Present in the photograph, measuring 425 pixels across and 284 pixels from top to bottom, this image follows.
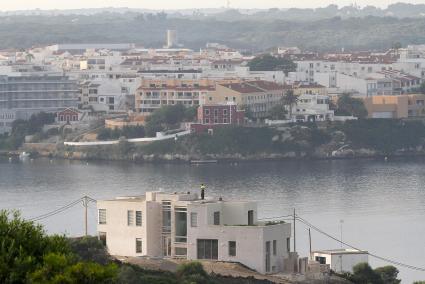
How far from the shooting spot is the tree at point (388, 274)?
12805 millimetres

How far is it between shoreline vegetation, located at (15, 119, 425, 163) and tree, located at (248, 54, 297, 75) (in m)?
6.56

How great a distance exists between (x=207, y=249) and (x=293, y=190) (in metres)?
10.6

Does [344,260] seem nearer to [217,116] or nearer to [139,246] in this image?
[139,246]

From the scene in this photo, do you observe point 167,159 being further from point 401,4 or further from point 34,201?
point 401,4

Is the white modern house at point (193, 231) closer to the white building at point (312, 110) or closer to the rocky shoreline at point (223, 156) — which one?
the rocky shoreline at point (223, 156)

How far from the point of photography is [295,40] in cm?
6262

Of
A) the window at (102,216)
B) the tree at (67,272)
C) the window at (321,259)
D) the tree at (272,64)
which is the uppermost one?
the tree at (67,272)

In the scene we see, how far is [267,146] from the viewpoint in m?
31.0

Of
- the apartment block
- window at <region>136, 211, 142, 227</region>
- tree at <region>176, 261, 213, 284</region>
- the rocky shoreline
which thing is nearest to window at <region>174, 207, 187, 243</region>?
window at <region>136, 211, 142, 227</region>

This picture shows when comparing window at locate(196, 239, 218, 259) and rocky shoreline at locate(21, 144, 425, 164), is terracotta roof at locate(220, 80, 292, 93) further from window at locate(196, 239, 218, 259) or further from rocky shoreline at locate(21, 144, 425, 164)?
window at locate(196, 239, 218, 259)

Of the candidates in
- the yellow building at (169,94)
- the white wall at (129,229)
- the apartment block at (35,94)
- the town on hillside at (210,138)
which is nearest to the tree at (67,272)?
the town on hillside at (210,138)

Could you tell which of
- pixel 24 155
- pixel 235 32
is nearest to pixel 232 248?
pixel 24 155

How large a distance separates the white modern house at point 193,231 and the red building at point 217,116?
19376 mm

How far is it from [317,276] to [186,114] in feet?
68.0
